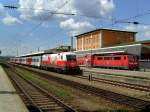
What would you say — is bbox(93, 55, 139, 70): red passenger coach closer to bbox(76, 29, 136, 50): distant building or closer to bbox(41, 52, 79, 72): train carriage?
bbox(41, 52, 79, 72): train carriage

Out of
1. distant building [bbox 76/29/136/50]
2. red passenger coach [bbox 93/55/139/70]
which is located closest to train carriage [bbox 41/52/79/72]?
red passenger coach [bbox 93/55/139/70]

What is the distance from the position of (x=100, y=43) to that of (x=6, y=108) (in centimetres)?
8647

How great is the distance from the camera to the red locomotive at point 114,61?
51.7 meters

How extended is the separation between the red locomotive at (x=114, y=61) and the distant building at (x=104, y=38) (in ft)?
103

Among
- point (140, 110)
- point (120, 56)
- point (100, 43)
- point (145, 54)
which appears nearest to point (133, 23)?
point (140, 110)

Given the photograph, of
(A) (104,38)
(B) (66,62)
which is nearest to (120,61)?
(B) (66,62)

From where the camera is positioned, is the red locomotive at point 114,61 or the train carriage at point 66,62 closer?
the train carriage at point 66,62

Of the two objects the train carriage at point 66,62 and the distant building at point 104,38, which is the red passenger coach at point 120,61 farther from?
the distant building at point 104,38

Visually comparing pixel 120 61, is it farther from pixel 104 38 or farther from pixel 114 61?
pixel 104 38

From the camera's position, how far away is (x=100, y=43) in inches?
3903

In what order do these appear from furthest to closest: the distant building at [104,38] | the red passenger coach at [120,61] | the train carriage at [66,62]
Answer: the distant building at [104,38], the red passenger coach at [120,61], the train carriage at [66,62]

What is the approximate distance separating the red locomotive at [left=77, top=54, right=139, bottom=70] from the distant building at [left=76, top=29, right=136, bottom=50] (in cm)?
3148

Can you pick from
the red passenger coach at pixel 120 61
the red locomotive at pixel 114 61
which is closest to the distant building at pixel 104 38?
the red locomotive at pixel 114 61

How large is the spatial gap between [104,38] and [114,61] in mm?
44835
